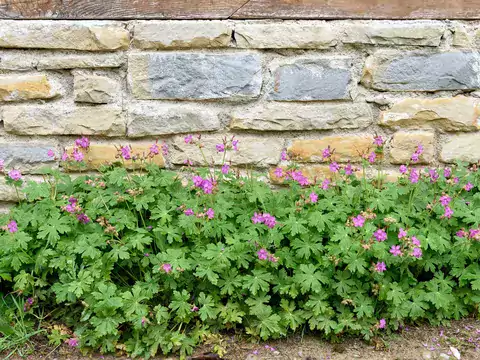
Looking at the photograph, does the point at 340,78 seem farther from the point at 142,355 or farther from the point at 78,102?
the point at 142,355

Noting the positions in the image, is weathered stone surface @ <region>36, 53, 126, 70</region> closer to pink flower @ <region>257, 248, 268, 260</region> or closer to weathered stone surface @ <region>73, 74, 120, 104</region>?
weathered stone surface @ <region>73, 74, 120, 104</region>

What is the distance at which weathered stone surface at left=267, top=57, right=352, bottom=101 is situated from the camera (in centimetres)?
314

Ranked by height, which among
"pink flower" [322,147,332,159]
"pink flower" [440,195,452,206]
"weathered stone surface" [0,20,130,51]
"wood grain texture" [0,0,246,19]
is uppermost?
"wood grain texture" [0,0,246,19]

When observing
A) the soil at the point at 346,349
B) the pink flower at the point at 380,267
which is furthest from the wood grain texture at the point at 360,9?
the soil at the point at 346,349

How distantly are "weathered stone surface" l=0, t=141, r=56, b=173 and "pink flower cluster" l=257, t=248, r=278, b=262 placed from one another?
4.50 ft

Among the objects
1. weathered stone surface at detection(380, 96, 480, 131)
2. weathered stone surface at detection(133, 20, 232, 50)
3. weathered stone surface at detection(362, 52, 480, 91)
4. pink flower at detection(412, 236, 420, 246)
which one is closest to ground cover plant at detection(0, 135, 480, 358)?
pink flower at detection(412, 236, 420, 246)

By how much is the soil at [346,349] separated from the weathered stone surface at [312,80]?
1283 millimetres

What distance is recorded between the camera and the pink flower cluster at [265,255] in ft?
8.59

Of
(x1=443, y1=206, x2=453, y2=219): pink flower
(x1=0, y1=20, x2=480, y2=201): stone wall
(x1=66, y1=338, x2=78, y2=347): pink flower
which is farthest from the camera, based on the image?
(x1=0, y1=20, x2=480, y2=201): stone wall

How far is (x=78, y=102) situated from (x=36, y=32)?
0.42 meters

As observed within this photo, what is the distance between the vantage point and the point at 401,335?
279cm

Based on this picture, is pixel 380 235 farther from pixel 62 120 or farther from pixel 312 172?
pixel 62 120

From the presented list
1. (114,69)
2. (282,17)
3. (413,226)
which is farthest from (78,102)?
(413,226)

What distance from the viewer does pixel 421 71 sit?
318cm
